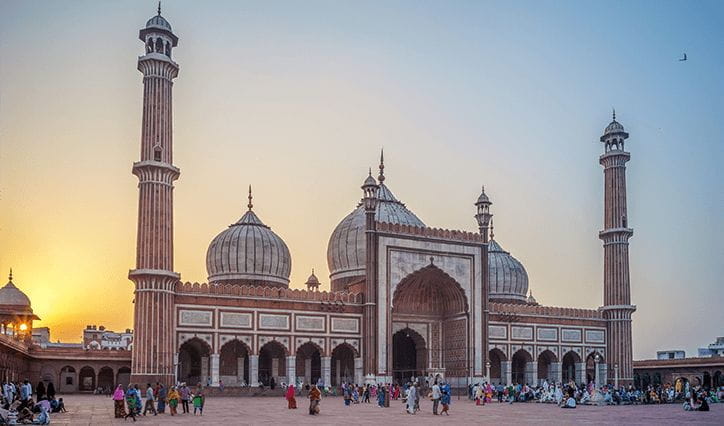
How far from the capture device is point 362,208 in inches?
1652

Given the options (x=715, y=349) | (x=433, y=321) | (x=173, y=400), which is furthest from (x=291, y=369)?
(x=715, y=349)

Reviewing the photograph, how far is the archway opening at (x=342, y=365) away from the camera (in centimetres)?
3741

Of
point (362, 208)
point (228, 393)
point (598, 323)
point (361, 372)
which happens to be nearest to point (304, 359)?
point (361, 372)

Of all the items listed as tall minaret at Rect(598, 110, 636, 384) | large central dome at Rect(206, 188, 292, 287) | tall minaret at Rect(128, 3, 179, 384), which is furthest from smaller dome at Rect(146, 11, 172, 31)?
tall minaret at Rect(598, 110, 636, 384)

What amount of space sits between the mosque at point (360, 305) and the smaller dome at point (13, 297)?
0.28 m

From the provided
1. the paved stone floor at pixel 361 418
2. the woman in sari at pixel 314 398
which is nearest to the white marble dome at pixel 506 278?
the paved stone floor at pixel 361 418

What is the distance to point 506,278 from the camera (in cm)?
4550

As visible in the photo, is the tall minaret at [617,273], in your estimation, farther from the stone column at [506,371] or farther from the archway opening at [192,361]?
the archway opening at [192,361]

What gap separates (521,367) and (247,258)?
14247 mm

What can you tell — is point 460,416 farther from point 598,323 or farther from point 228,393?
point 598,323

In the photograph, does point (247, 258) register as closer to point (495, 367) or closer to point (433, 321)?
point (433, 321)

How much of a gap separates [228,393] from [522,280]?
65.5 feet

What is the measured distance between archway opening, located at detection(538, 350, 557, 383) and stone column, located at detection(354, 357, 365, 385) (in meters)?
10.1

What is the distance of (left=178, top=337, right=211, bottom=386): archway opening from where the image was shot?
3381 cm
